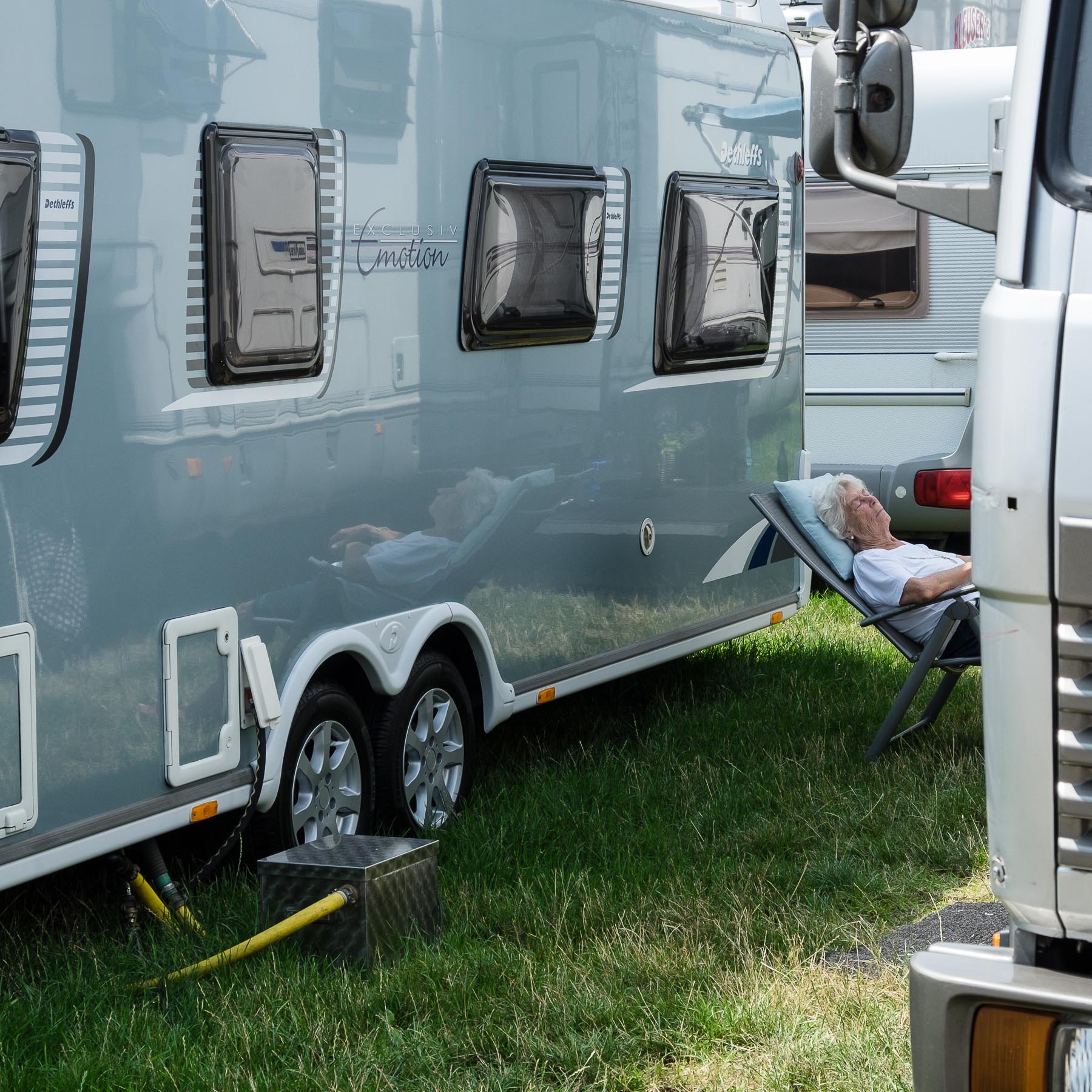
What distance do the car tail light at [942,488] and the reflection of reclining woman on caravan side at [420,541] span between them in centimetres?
401

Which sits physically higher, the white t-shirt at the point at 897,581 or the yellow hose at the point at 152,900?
the white t-shirt at the point at 897,581

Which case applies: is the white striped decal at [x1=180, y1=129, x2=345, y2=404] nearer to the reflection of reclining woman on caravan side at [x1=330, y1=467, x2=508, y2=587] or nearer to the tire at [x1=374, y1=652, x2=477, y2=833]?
the reflection of reclining woman on caravan side at [x1=330, y1=467, x2=508, y2=587]

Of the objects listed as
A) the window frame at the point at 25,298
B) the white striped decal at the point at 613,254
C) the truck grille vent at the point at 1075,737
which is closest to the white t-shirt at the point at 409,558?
the white striped decal at the point at 613,254

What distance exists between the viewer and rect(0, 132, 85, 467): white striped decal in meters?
4.18

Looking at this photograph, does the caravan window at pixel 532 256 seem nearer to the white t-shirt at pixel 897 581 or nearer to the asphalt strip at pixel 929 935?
the white t-shirt at pixel 897 581

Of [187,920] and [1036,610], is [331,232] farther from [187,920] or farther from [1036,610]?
[1036,610]

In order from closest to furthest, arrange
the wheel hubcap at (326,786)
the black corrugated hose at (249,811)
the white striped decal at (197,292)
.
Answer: the white striped decal at (197,292) < the black corrugated hose at (249,811) < the wheel hubcap at (326,786)

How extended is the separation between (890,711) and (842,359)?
3621mm

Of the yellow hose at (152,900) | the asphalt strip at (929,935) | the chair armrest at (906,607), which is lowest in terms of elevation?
the asphalt strip at (929,935)

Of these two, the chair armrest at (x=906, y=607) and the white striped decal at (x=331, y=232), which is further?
the chair armrest at (x=906, y=607)

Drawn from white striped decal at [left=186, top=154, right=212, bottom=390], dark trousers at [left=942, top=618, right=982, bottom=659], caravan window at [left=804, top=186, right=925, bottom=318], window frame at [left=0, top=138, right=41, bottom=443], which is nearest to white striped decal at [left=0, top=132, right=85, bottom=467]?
window frame at [left=0, top=138, right=41, bottom=443]

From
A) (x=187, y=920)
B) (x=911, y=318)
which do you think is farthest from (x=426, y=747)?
(x=911, y=318)

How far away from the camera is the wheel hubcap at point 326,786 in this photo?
5344mm

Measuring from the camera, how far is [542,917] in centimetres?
477
